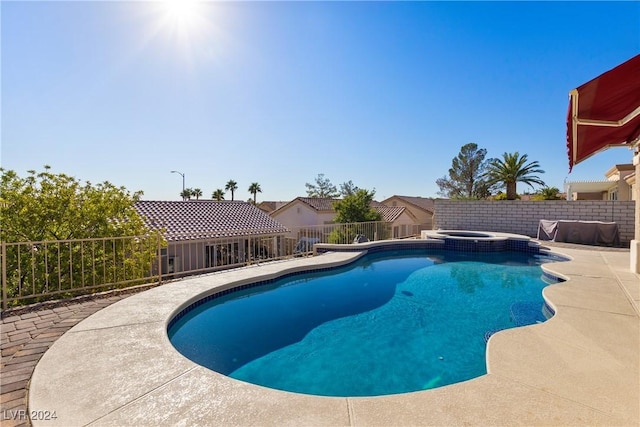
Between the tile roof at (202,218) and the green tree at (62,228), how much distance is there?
485 centimetres

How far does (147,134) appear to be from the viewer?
469 inches

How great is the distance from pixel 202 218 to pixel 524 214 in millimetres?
15947

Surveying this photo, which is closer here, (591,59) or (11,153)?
(11,153)

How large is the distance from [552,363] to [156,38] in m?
8.36

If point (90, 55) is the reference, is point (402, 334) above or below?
below

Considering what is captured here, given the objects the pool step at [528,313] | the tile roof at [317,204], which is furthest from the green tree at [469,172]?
the pool step at [528,313]

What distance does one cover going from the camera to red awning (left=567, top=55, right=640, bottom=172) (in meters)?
2.96

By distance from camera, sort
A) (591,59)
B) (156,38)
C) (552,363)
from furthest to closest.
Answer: (591,59) → (156,38) → (552,363)

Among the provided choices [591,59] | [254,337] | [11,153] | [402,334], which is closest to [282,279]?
[254,337]

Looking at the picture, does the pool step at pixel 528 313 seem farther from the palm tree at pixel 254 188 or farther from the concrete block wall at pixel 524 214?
the palm tree at pixel 254 188

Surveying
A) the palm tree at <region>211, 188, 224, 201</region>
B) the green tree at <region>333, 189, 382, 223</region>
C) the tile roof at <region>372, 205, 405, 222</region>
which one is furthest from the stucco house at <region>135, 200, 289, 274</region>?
the palm tree at <region>211, 188, 224, 201</region>

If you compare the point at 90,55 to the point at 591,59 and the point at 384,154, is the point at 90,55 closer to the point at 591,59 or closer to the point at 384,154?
the point at 591,59

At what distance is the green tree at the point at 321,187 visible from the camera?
4484 cm

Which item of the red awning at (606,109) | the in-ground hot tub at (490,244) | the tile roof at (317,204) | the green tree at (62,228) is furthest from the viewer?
the tile roof at (317,204)
